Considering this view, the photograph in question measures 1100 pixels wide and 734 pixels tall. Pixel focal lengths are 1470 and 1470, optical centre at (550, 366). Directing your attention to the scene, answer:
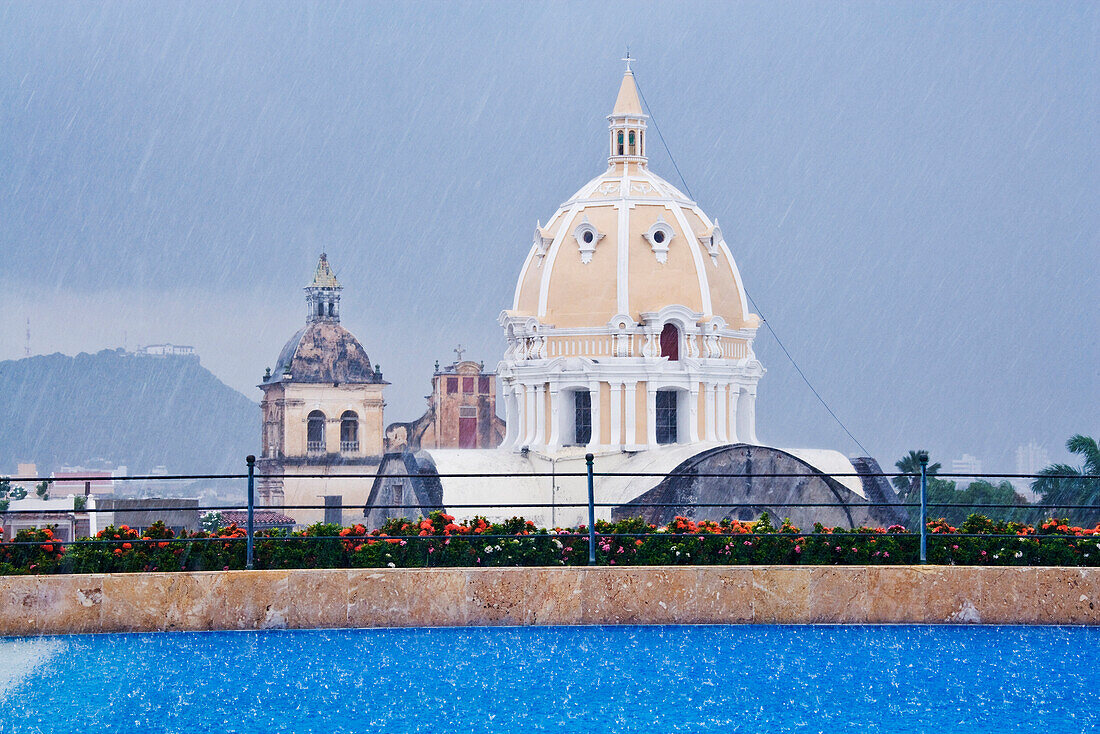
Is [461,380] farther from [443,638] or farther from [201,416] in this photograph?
[201,416]

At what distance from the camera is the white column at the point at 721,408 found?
1854 inches

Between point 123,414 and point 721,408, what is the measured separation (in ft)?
388

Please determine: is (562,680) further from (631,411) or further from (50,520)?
(50,520)

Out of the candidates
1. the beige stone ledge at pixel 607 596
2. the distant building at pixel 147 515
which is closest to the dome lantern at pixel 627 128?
the distant building at pixel 147 515

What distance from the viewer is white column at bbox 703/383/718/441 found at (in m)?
46.5

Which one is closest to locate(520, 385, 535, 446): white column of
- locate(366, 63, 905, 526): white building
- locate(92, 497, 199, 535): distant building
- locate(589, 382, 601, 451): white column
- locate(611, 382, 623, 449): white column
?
locate(366, 63, 905, 526): white building

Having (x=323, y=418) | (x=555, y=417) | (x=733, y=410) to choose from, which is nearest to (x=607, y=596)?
(x=555, y=417)

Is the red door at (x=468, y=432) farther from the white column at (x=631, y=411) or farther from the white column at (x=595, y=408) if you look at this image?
the white column at (x=631, y=411)

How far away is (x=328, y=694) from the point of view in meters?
10.2

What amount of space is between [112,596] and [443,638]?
9.68ft

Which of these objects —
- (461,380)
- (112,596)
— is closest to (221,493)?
(461,380)

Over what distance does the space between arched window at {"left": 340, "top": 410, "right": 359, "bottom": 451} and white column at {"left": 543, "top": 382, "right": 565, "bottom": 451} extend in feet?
96.6

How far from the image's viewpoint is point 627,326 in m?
45.3

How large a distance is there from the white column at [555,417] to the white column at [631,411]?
2.16 m
